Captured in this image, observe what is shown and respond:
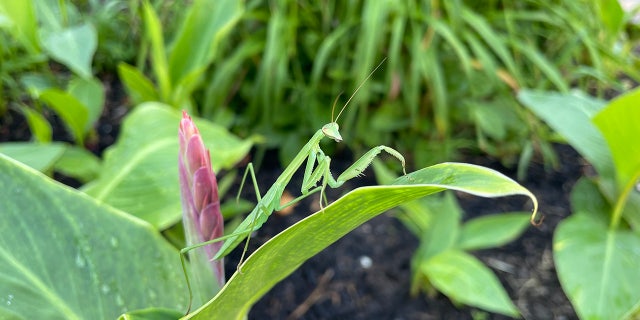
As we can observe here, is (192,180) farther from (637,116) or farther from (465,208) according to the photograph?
(465,208)

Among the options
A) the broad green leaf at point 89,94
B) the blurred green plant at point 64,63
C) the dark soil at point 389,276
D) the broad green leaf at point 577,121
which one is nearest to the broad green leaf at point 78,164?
the blurred green plant at point 64,63

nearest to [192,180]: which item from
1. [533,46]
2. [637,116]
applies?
[637,116]

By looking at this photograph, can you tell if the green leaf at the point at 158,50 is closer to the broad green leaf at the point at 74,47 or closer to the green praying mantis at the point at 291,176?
the broad green leaf at the point at 74,47

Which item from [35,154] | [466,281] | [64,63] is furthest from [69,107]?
[466,281]

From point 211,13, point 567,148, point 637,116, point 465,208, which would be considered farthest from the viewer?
point 567,148

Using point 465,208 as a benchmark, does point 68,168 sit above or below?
above

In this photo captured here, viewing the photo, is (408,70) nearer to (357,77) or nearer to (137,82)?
(357,77)

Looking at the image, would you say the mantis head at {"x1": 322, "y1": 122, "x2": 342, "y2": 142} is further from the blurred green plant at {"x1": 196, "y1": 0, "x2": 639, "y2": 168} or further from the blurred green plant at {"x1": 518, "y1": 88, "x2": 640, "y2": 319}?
the blurred green plant at {"x1": 196, "y1": 0, "x2": 639, "y2": 168}

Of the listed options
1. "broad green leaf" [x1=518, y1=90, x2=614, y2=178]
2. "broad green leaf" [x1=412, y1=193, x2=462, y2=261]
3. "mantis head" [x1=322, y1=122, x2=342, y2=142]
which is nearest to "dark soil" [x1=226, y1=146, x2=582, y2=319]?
"broad green leaf" [x1=412, y1=193, x2=462, y2=261]
